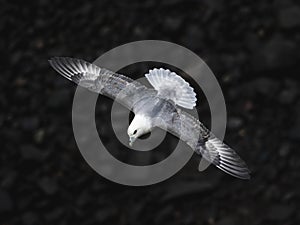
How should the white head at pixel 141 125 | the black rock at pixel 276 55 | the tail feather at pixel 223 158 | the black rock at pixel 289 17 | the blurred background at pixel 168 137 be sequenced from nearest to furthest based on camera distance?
the white head at pixel 141 125, the tail feather at pixel 223 158, the blurred background at pixel 168 137, the black rock at pixel 276 55, the black rock at pixel 289 17

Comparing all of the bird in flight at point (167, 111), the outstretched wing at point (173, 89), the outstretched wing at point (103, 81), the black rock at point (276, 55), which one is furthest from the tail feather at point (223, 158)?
the black rock at point (276, 55)

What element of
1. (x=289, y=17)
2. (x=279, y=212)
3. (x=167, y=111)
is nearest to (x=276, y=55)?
(x=289, y=17)

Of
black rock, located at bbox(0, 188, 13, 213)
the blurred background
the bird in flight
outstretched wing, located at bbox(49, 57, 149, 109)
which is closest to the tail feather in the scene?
the bird in flight

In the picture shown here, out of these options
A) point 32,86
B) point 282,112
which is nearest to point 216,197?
Answer: point 282,112

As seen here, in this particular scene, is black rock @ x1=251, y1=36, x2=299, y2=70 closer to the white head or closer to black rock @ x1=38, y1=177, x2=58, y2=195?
black rock @ x1=38, y1=177, x2=58, y2=195

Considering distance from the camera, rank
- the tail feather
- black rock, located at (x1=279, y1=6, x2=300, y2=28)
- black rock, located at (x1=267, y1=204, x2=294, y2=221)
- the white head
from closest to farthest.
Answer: the white head
the tail feather
black rock, located at (x1=267, y1=204, x2=294, y2=221)
black rock, located at (x1=279, y1=6, x2=300, y2=28)

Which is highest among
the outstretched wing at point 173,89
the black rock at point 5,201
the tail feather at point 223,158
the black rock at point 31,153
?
the black rock at point 31,153

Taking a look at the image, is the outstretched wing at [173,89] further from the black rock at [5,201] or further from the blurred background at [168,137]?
the black rock at [5,201]

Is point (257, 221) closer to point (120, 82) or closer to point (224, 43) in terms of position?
point (224, 43)
